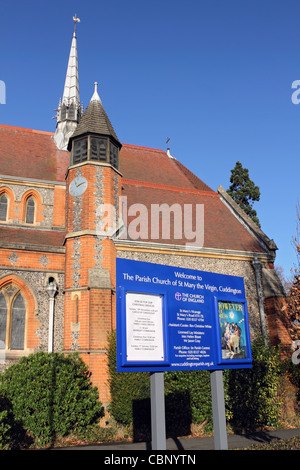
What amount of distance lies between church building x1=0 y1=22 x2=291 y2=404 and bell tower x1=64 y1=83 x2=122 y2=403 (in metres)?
0.04

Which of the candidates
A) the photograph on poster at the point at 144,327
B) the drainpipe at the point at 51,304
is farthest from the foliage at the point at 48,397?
the photograph on poster at the point at 144,327

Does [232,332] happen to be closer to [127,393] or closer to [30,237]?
[127,393]

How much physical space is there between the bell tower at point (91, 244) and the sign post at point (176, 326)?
6.74 m

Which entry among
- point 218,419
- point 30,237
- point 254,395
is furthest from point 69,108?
point 218,419

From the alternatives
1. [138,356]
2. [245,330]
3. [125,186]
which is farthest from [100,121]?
[138,356]

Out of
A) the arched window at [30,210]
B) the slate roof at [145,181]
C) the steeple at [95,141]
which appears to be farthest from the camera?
the slate roof at [145,181]

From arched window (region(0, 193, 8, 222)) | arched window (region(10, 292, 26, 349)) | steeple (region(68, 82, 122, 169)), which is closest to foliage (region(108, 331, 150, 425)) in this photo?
arched window (region(10, 292, 26, 349))

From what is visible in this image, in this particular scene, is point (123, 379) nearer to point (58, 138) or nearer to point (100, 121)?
point (100, 121)

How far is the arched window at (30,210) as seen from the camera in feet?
58.0

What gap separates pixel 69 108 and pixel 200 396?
2022cm

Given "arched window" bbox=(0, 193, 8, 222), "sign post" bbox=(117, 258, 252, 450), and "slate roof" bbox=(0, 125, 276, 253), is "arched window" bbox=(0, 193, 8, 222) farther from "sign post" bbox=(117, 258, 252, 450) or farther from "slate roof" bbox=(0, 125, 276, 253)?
"sign post" bbox=(117, 258, 252, 450)

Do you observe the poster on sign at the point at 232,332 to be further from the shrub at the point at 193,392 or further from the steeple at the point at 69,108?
the steeple at the point at 69,108

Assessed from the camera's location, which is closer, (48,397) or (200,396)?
(48,397)

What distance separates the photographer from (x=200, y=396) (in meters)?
12.7
